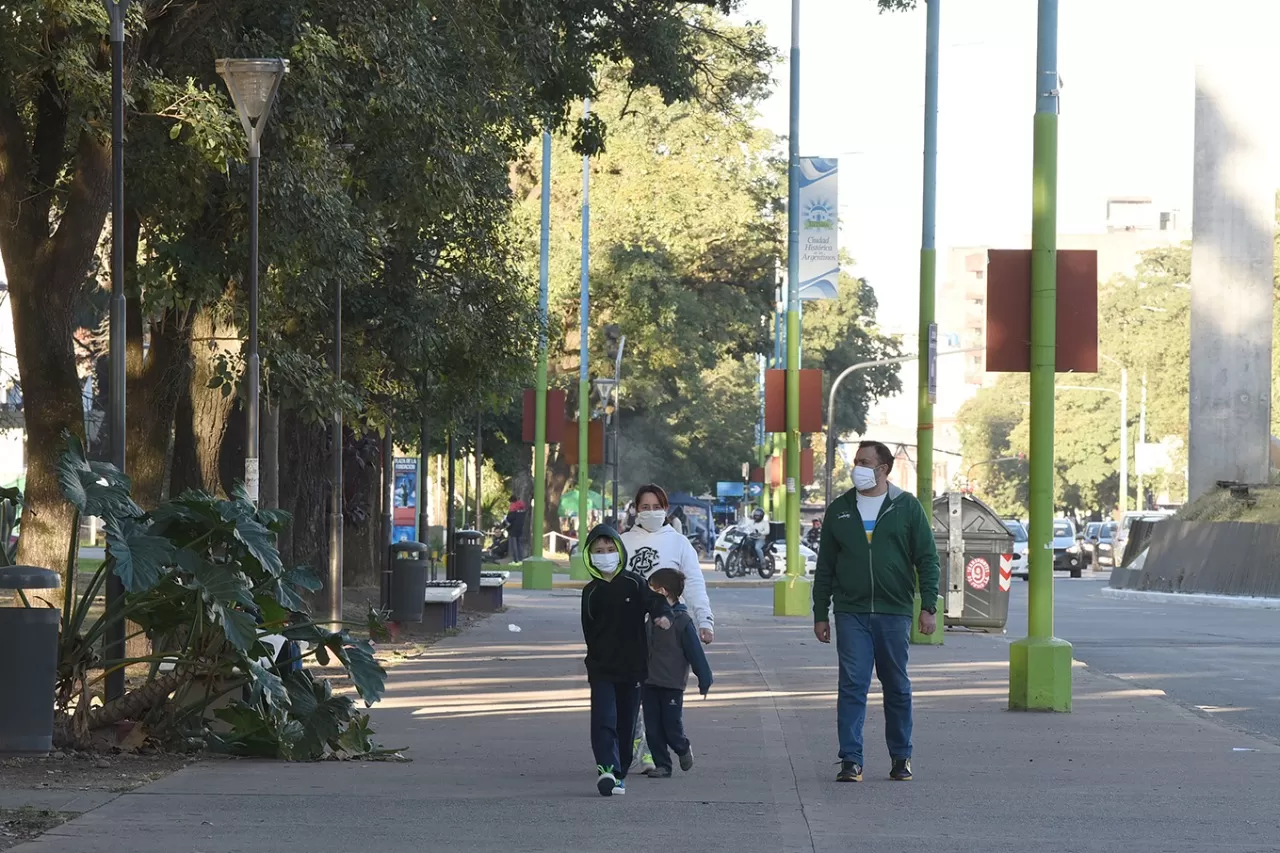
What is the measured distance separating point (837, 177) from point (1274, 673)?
13.2 m

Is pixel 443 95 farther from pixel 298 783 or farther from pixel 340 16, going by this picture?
pixel 298 783

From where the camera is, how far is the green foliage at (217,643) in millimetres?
10836

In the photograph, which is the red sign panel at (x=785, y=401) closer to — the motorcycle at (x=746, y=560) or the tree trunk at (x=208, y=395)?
the tree trunk at (x=208, y=395)

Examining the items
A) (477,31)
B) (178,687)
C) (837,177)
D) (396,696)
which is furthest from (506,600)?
(178,687)

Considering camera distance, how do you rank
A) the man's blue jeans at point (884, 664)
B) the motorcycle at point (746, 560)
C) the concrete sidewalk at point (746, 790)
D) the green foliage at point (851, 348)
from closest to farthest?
the concrete sidewalk at point (746, 790) → the man's blue jeans at point (884, 664) → the motorcycle at point (746, 560) → the green foliage at point (851, 348)

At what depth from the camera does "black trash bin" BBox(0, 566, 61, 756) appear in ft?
34.2

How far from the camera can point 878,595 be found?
1097cm

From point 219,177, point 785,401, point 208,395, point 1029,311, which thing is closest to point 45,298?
point 219,177

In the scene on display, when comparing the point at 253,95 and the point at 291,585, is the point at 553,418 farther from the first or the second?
the point at 291,585

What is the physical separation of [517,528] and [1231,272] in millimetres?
20851

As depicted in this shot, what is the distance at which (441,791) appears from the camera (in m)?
10.2

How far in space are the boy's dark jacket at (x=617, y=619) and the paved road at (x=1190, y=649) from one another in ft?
16.4

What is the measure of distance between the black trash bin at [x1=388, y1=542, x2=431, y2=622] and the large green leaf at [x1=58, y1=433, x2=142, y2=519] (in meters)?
12.8

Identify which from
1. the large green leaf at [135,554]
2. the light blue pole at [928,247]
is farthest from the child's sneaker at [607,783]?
the light blue pole at [928,247]
